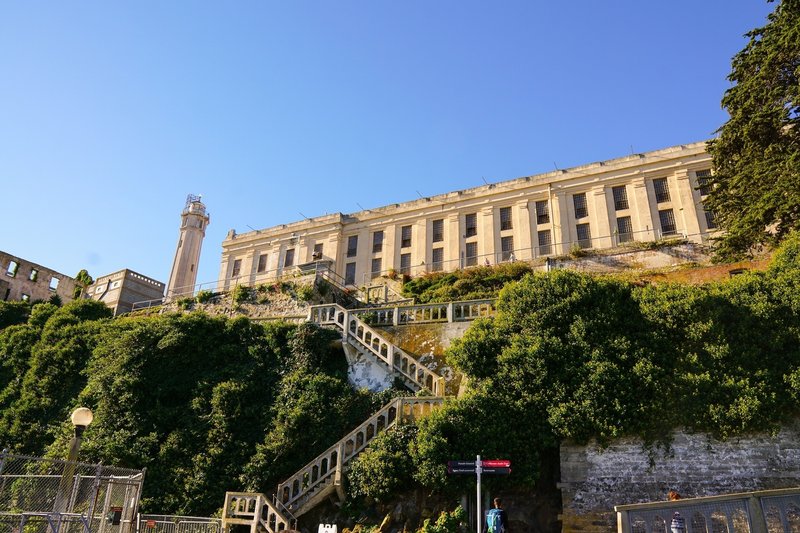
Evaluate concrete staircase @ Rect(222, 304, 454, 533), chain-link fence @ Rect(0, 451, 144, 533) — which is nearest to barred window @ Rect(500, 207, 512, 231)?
concrete staircase @ Rect(222, 304, 454, 533)

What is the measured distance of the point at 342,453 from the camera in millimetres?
15961

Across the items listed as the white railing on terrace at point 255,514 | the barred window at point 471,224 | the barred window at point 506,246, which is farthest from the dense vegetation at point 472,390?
the barred window at point 471,224

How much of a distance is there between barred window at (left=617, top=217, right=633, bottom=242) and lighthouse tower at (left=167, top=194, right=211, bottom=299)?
33341mm

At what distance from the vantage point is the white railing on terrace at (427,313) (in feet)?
68.5

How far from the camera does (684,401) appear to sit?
14.5 m

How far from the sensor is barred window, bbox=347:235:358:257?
147ft

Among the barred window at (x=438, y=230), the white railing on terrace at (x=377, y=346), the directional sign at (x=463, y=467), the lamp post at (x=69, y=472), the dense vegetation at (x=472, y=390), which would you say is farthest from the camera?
the barred window at (x=438, y=230)

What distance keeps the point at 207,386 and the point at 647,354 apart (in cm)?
1377

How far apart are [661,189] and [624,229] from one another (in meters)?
3.34

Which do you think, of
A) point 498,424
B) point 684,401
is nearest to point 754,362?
point 684,401

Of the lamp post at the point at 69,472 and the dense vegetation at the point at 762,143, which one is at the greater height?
the dense vegetation at the point at 762,143

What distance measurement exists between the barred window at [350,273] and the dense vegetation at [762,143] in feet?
84.4

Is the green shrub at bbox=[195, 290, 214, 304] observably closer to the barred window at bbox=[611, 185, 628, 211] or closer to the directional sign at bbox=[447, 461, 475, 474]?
the directional sign at bbox=[447, 461, 475, 474]

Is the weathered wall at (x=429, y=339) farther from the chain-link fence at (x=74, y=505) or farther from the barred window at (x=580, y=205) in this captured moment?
the barred window at (x=580, y=205)
